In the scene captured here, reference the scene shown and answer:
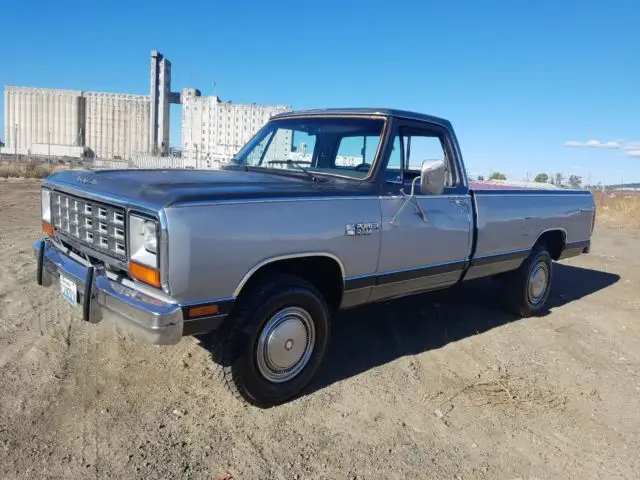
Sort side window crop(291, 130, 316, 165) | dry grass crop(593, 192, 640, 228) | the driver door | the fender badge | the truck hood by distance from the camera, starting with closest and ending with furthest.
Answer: the truck hood
the fender badge
the driver door
side window crop(291, 130, 316, 165)
dry grass crop(593, 192, 640, 228)

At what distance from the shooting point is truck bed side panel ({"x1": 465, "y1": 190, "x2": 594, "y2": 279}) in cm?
483

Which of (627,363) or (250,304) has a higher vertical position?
(250,304)

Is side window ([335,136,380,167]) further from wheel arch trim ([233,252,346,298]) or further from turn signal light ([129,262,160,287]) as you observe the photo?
turn signal light ([129,262,160,287])

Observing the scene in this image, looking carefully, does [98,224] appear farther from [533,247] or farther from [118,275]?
[533,247]

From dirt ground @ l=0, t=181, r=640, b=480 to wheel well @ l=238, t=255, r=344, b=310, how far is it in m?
0.69

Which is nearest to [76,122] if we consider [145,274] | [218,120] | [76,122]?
[76,122]

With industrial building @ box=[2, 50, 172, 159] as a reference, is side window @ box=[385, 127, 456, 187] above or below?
below

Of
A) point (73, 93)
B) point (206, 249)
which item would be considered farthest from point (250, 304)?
point (73, 93)

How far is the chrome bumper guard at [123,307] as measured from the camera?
273 cm

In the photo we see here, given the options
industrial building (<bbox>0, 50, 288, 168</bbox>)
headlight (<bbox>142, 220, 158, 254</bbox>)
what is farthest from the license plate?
industrial building (<bbox>0, 50, 288, 168</bbox>)

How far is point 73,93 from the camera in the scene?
393ft

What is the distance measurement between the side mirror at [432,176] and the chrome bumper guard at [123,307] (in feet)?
7.05

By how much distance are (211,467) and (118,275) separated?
127 centimetres

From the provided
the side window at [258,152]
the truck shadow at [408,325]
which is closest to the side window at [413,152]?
the side window at [258,152]
